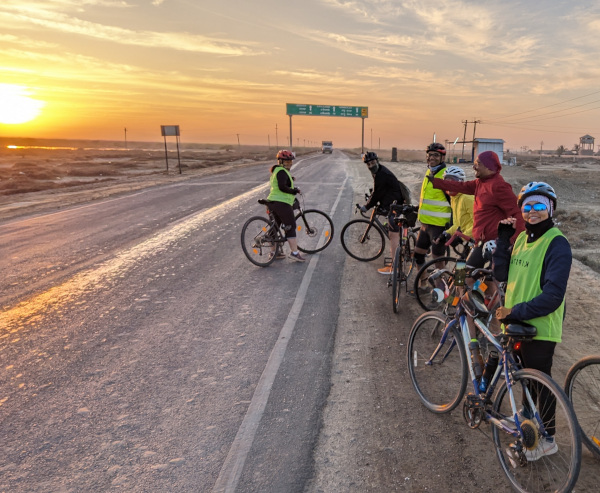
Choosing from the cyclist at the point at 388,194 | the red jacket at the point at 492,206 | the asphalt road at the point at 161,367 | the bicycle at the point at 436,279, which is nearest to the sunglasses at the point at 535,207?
the red jacket at the point at 492,206

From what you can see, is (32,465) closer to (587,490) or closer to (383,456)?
(383,456)

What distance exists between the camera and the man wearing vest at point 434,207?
5879 mm

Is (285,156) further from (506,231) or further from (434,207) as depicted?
(506,231)

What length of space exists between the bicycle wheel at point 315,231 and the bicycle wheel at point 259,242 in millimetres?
1078

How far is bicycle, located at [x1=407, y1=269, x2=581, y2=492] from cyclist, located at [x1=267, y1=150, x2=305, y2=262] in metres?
4.97

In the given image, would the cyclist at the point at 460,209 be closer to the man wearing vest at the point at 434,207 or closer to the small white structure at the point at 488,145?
the man wearing vest at the point at 434,207

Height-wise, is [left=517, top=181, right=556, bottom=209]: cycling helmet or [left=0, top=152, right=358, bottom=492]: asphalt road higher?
[left=517, top=181, right=556, bottom=209]: cycling helmet

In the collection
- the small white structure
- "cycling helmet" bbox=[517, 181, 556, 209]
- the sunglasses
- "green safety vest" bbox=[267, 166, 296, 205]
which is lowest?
"green safety vest" bbox=[267, 166, 296, 205]

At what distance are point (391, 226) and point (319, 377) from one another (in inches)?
153

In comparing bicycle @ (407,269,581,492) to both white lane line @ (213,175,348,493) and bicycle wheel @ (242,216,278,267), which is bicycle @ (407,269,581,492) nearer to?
white lane line @ (213,175,348,493)

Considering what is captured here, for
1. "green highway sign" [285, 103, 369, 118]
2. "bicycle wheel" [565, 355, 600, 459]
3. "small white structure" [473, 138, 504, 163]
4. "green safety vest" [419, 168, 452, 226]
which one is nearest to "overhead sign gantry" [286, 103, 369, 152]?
"green highway sign" [285, 103, 369, 118]

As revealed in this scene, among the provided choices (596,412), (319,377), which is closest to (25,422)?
(319,377)

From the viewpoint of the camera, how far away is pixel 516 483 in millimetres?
2729

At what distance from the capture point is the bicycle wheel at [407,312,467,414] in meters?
3.45
